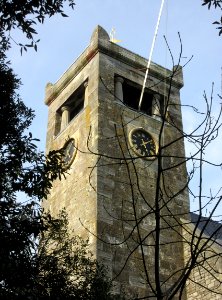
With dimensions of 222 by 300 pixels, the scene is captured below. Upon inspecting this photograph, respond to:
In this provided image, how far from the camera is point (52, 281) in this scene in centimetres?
1155

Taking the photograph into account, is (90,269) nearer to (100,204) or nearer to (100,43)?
(100,204)

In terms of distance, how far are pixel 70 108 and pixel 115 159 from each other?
11.1m

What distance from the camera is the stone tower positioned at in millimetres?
18359

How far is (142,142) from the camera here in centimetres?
2248

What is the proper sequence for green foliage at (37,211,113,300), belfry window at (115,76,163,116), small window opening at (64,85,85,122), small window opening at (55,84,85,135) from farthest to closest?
1. small window opening at (64,85,85,122)
2. small window opening at (55,84,85,135)
3. belfry window at (115,76,163,116)
4. green foliage at (37,211,113,300)

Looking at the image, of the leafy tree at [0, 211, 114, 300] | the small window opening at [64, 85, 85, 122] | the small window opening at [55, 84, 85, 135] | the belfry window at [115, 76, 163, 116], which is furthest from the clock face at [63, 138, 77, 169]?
the leafy tree at [0, 211, 114, 300]

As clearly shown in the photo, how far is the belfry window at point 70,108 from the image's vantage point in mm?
25484

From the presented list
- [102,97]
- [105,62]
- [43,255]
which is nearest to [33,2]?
[43,255]

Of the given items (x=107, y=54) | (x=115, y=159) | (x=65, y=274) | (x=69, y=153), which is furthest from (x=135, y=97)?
(x=65, y=274)

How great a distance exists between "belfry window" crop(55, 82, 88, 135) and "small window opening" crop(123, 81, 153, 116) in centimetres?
206

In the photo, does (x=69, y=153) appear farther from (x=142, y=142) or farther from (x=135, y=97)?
(x=135, y=97)

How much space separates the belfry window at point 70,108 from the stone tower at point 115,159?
48 millimetres

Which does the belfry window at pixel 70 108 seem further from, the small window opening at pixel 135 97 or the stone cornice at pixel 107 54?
the small window opening at pixel 135 97

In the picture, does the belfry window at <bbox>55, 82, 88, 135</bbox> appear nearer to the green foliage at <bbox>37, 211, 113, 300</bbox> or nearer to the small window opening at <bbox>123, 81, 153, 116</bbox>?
the small window opening at <bbox>123, 81, 153, 116</bbox>
